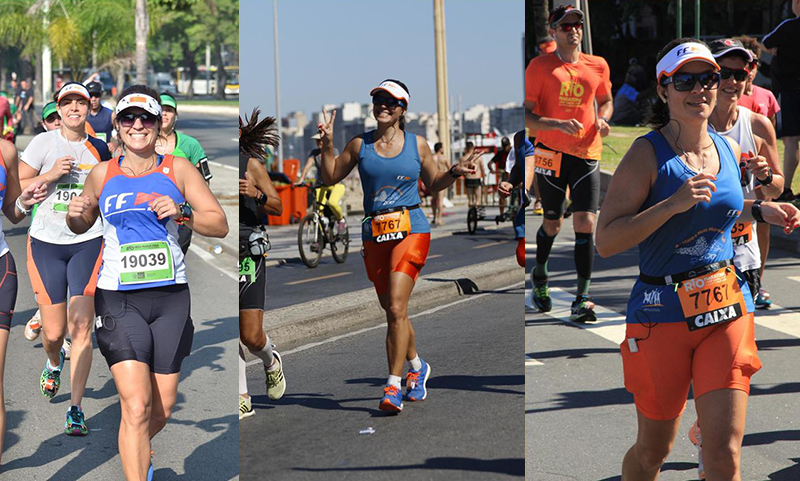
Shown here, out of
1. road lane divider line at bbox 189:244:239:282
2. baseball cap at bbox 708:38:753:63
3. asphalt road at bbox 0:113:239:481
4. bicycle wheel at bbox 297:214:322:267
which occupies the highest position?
baseball cap at bbox 708:38:753:63

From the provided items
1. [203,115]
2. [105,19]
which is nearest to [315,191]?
[105,19]

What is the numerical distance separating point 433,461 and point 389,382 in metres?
0.35

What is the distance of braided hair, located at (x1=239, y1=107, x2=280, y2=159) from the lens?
370 cm

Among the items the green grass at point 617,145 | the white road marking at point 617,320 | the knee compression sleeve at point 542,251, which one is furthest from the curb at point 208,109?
the knee compression sleeve at point 542,251

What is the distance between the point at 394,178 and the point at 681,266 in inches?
43.3

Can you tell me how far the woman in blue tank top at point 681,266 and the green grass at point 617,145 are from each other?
1310 centimetres

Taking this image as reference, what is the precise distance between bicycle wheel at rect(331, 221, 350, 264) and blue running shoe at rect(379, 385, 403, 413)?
539 mm

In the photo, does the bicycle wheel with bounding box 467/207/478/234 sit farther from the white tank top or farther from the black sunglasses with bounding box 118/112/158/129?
the white tank top

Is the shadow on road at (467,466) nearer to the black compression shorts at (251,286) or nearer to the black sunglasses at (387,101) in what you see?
the black compression shorts at (251,286)

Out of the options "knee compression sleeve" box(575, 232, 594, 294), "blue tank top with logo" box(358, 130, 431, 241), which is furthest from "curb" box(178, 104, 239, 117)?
"blue tank top with logo" box(358, 130, 431, 241)

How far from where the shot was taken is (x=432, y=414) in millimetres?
4109

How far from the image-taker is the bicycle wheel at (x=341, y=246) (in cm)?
451

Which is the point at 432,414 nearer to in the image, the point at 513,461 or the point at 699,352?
the point at 513,461

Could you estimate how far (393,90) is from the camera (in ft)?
12.6
